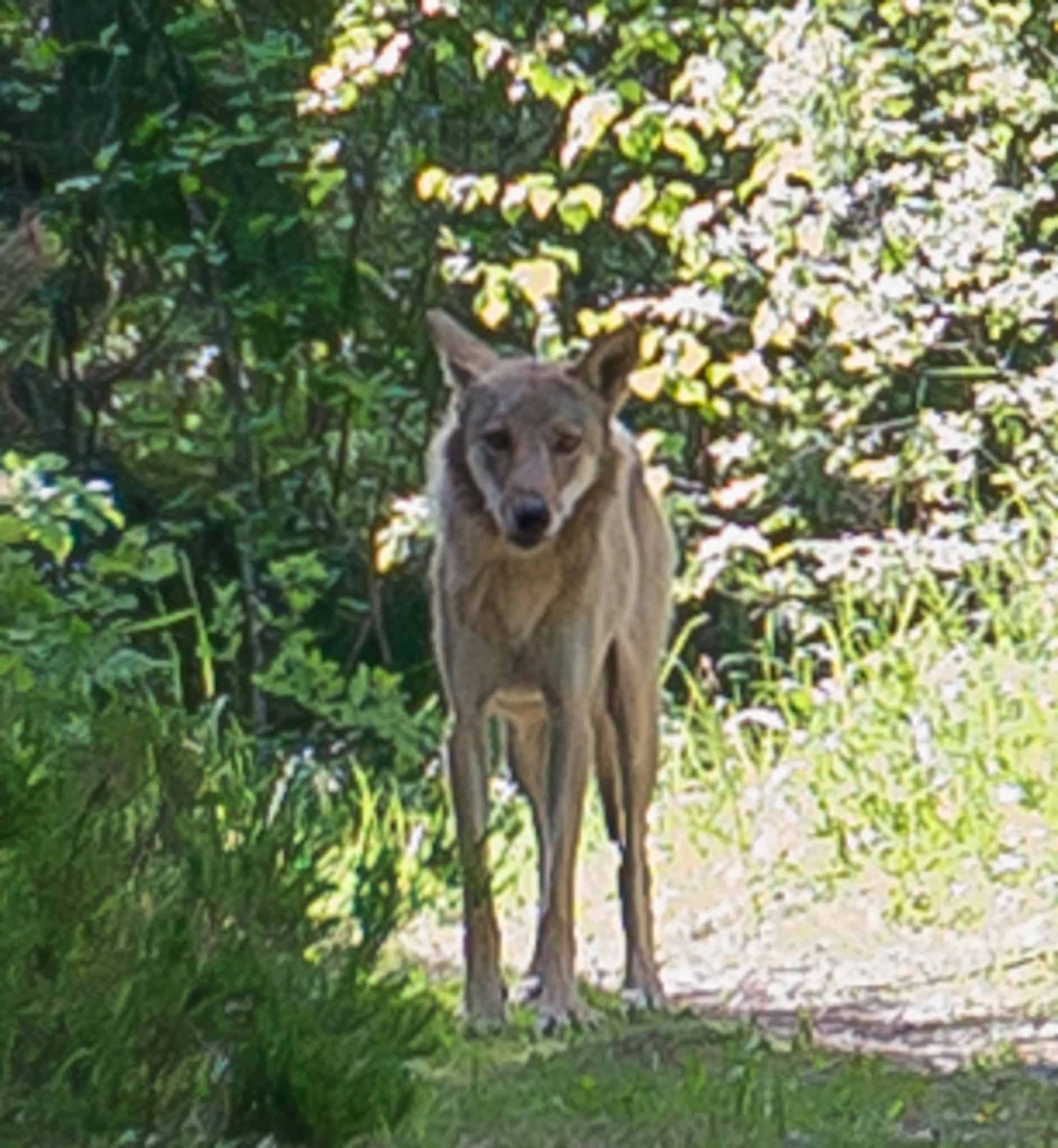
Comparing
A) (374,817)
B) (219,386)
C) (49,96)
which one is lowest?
(374,817)

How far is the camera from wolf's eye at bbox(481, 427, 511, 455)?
27.7ft

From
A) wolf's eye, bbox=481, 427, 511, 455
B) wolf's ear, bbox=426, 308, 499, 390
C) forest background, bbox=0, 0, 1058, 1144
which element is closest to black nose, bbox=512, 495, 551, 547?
wolf's eye, bbox=481, 427, 511, 455

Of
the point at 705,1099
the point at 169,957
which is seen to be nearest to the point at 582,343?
the point at 705,1099

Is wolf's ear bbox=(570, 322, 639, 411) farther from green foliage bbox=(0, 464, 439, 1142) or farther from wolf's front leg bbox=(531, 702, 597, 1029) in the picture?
green foliage bbox=(0, 464, 439, 1142)

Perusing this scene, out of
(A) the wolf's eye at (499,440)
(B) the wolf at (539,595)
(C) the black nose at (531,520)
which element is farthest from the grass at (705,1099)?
(A) the wolf's eye at (499,440)

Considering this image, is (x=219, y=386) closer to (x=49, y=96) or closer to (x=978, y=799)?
(x=49, y=96)

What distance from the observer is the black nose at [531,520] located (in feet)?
27.4

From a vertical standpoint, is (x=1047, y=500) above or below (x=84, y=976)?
below

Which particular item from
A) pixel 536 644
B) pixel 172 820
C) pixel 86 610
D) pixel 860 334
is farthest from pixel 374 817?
pixel 172 820

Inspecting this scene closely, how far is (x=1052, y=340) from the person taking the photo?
1384 cm

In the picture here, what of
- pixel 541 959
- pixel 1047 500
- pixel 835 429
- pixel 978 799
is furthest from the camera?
pixel 835 429

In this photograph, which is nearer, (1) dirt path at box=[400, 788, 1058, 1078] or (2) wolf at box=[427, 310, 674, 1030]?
(1) dirt path at box=[400, 788, 1058, 1078]

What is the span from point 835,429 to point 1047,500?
4.60 feet

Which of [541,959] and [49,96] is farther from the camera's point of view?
[49,96]
